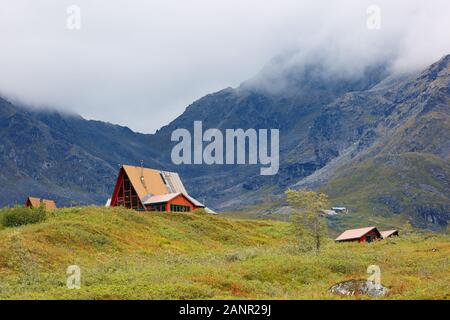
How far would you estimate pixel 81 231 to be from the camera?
210ft

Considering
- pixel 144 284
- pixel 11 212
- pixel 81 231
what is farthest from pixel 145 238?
pixel 144 284

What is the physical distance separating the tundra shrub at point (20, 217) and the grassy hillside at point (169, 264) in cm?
195

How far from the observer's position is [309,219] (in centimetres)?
6931

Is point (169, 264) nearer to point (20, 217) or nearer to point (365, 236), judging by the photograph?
point (20, 217)

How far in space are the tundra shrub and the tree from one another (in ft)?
94.2

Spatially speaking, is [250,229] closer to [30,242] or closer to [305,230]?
[305,230]

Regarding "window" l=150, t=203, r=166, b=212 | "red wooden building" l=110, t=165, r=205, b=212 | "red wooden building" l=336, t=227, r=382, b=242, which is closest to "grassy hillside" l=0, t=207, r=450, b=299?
"window" l=150, t=203, r=166, b=212

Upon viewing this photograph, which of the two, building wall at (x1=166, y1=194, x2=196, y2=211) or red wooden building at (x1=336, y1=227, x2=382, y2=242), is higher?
building wall at (x1=166, y1=194, x2=196, y2=211)

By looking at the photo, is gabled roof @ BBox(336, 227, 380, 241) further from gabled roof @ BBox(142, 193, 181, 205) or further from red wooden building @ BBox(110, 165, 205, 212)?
gabled roof @ BBox(142, 193, 181, 205)

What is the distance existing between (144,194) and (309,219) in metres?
36.6

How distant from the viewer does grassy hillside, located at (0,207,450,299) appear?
3562 centimetres

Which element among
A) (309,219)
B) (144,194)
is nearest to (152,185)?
(144,194)

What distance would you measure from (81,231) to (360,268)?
93.6 feet

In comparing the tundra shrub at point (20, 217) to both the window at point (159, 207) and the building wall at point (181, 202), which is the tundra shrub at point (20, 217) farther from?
the building wall at point (181, 202)
